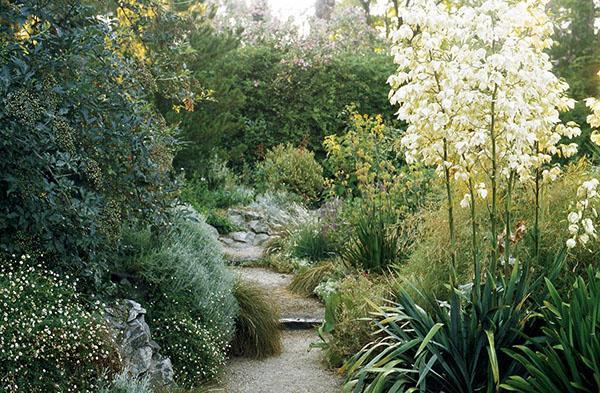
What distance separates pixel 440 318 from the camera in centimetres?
445

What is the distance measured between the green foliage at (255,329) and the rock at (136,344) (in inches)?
44.4

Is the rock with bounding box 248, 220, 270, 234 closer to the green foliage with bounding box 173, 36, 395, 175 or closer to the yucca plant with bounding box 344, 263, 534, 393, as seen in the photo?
the green foliage with bounding box 173, 36, 395, 175

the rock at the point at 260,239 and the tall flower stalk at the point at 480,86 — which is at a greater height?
the tall flower stalk at the point at 480,86

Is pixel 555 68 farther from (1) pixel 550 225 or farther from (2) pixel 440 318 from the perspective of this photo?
(2) pixel 440 318

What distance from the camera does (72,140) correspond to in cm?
423

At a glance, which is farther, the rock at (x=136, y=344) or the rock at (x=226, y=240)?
the rock at (x=226, y=240)

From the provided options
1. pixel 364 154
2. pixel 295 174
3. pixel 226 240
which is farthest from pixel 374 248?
pixel 295 174

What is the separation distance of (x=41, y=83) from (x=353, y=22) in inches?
640

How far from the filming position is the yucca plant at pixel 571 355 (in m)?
3.57

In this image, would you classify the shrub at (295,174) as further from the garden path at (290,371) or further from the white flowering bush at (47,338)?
the white flowering bush at (47,338)

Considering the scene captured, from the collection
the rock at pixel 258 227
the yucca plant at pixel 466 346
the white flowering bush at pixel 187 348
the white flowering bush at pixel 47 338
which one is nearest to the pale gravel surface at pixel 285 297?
the white flowering bush at pixel 187 348

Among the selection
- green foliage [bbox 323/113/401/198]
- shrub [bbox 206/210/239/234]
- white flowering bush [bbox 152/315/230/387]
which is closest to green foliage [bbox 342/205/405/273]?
green foliage [bbox 323/113/401/198]

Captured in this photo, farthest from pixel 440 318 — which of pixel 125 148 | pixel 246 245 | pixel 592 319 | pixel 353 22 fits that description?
pixel 353 22

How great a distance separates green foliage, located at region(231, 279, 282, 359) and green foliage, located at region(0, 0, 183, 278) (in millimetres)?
1328
